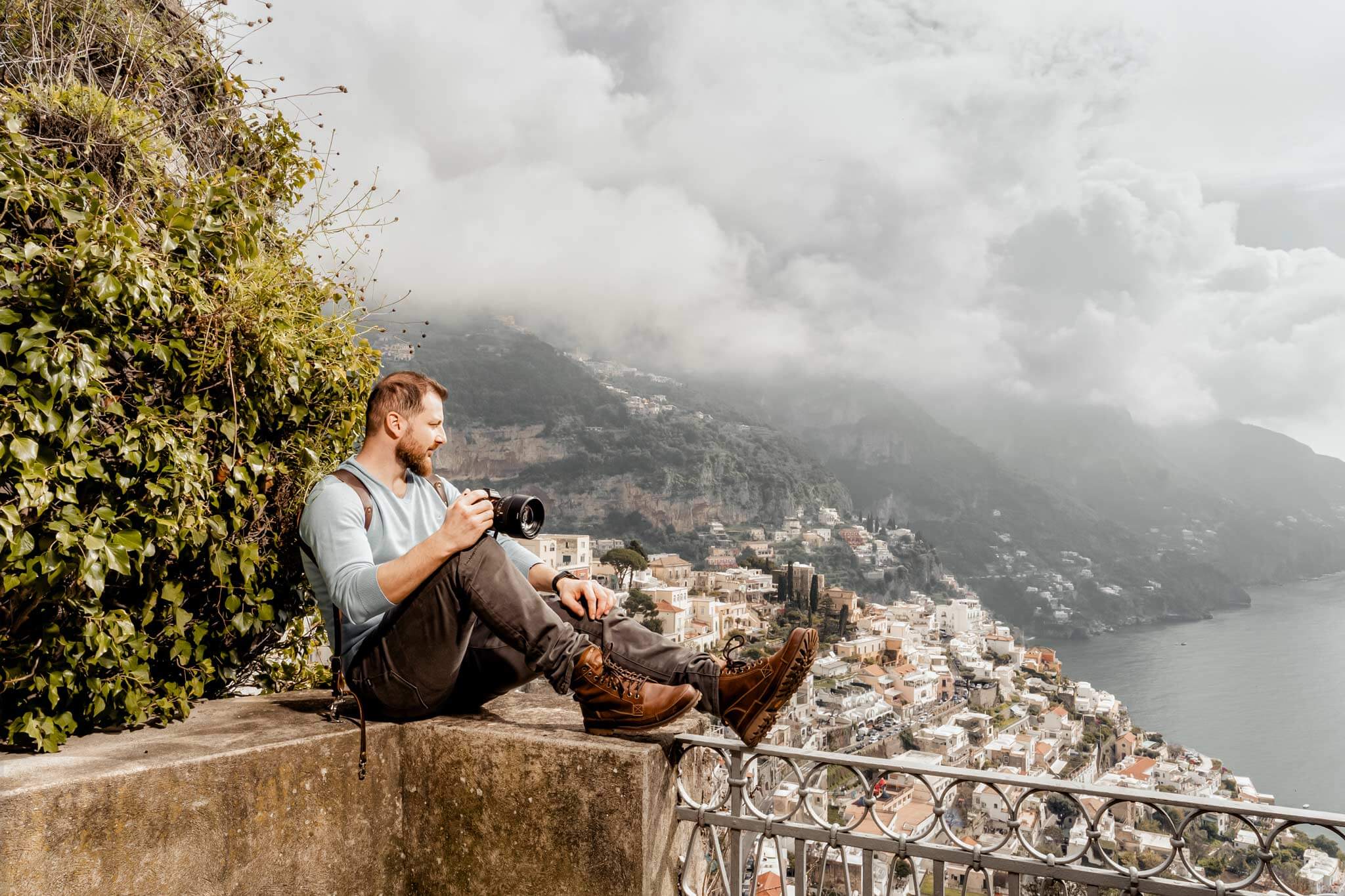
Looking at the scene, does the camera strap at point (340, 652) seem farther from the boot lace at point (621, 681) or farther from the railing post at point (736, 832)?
Answer: the railing post at point (736, 832)

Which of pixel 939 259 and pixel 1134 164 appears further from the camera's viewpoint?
pixel 939 259

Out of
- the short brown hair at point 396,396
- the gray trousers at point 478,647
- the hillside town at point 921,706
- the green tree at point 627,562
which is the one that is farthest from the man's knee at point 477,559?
the green tree at point 627,562

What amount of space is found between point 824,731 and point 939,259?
409 ft

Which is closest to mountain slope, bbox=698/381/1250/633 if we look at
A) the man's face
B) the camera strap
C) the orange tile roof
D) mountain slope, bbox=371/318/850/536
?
mountain slope, bbox=371/318/850/536

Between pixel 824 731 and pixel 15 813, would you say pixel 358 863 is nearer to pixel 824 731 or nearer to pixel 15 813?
pixel 15 813

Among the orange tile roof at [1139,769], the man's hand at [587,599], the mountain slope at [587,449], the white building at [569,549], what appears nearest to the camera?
the man's hand at [587,599]

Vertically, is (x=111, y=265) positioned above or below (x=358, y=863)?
above

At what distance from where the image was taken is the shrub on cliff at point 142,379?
1597 mm

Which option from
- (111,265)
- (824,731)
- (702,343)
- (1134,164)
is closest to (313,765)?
(111,265)

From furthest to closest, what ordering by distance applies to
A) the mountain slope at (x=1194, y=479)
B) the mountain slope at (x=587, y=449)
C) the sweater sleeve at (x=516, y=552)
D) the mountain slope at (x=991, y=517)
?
the mountain slope at (x=1194, y=479) → the mountain slope at (x=991, y=517) → the mountain slope at (x=587, y=449) → the sweater sleeve at (x=516, y=552)

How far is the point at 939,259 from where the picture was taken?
447ft

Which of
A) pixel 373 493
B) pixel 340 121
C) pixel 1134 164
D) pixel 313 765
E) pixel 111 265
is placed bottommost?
pixel 313 765

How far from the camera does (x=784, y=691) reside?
6.36ft

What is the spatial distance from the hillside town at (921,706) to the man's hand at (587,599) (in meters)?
0.14
